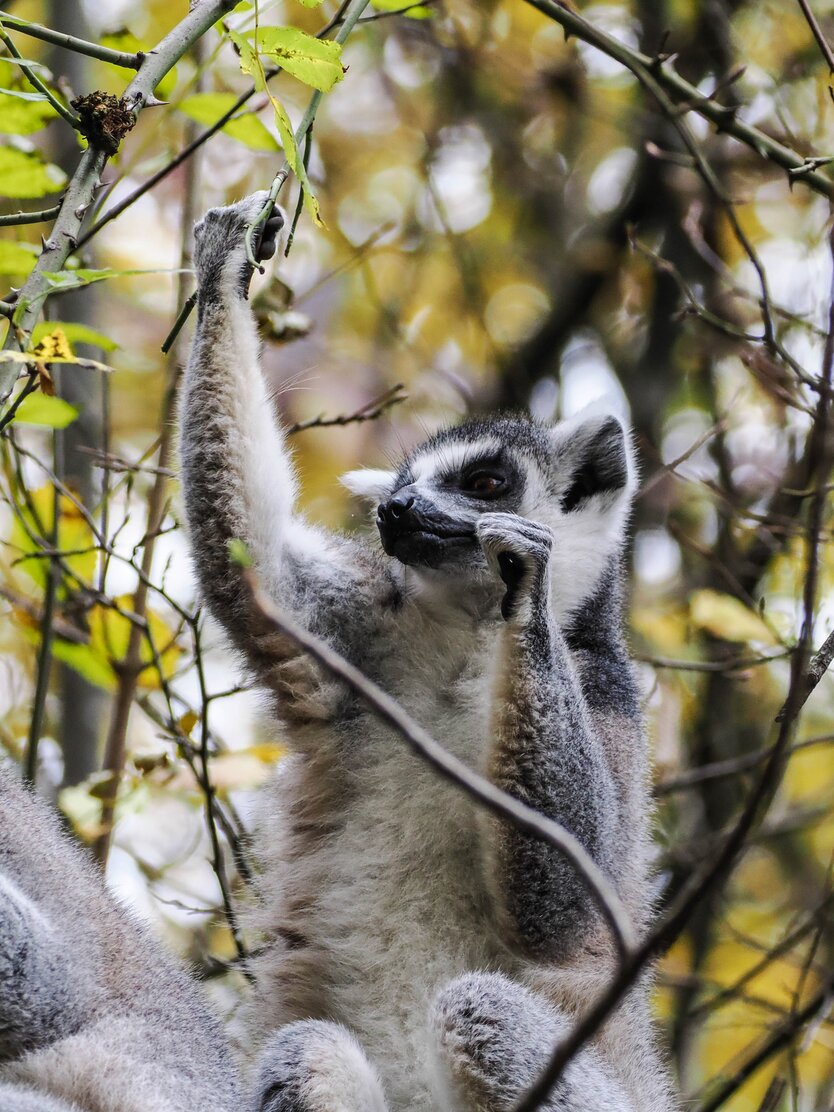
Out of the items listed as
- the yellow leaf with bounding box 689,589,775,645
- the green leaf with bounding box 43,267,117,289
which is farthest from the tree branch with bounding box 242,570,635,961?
the yellow leaf with bounding box 689,589,775,645

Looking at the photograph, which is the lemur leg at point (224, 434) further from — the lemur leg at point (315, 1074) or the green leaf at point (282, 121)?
the lemur leg at point (315, 1074)

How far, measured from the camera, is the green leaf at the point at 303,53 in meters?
3.95

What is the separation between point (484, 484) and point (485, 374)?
5.21 metres

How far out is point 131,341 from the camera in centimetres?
1113

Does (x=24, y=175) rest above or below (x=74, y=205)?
above

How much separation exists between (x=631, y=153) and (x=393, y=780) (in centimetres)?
781

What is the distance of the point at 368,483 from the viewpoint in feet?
20.2

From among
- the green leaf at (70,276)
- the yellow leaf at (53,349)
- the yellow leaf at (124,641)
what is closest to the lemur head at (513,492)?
→ the yellow leaf at (124,641)

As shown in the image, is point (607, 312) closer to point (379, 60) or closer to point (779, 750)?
point (379, 60)

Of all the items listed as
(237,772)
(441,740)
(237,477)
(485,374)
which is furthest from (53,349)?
(485,374)

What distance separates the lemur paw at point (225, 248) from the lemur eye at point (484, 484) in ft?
4.06

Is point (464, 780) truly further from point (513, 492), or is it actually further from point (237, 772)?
point (237, 772)

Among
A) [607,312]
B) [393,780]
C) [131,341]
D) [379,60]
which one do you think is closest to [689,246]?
[607,312]

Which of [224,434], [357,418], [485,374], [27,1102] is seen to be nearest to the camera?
[27,1102]
